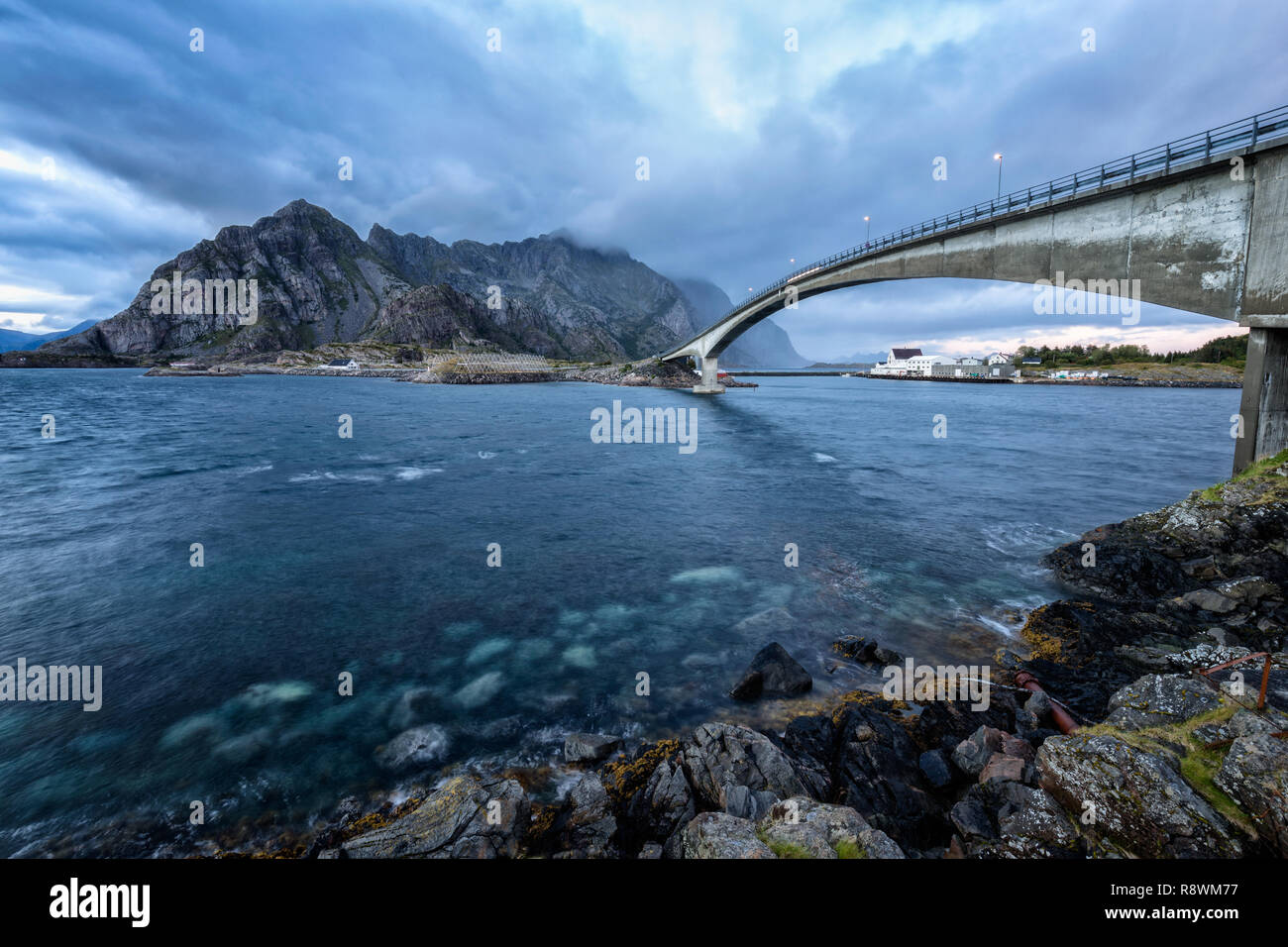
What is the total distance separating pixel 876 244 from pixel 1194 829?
49.9 m

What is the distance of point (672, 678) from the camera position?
1194cm

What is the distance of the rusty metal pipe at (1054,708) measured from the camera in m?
9.31

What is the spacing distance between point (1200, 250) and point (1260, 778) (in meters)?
23.9

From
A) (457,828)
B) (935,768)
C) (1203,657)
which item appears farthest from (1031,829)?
(1203,657)

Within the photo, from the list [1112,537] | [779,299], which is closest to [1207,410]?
[779,299]

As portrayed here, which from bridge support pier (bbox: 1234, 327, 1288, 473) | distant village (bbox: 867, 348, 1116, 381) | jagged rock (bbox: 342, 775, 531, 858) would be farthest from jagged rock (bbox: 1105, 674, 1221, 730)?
distant village (bbox: 867, 348, 1116, 381)

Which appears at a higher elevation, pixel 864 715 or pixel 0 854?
pixel 864 715

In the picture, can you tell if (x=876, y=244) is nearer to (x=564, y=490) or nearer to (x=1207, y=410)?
(x=564, y=490)

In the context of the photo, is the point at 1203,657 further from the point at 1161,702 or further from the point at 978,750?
the point at 978,750

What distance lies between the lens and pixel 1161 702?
27.0ft

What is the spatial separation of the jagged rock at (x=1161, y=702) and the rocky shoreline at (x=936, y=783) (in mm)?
29

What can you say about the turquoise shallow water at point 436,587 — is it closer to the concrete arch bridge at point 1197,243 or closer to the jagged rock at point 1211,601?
the jagged rock at point 1211,601

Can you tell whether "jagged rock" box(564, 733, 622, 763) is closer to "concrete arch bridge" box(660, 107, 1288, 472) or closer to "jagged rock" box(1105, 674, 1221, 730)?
"jagged rock" box(1105, 674, 1221, 730)

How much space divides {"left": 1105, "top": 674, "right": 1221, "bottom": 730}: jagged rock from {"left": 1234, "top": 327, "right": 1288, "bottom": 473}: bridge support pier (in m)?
17.4
